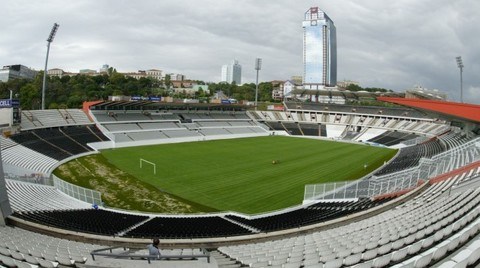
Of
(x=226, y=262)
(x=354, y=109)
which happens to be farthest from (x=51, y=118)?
(x=354, y=109)

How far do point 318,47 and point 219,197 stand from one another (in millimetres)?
150187

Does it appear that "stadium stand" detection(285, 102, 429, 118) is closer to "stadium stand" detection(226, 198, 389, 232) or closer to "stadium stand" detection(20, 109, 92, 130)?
"stadium stand" detection(20, 109, 92, 130)

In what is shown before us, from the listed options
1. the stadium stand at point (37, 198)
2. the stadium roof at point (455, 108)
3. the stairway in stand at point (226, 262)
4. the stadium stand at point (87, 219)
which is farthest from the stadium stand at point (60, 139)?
the stadium roof at point (455, 108)

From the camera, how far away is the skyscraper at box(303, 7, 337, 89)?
160 m

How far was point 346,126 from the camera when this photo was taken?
6844cm

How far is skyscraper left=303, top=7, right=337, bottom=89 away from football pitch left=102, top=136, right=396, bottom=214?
120235 mm

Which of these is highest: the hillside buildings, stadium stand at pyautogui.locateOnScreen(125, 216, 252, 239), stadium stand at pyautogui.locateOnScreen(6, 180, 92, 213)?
the hillside buildings

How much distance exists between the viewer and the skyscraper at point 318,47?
6314 inches

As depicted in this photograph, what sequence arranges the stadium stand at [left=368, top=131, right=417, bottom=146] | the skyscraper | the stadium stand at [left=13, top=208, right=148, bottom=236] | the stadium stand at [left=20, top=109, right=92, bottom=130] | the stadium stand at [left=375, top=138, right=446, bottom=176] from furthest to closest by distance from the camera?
the skyscraper → the stadium stand at [left=368, top=131, right=417, bottom=146] → the stadium stand at [left=20, top=109, right=92, bottom=130] → the stadium stand at [left=375, top=138, right=446, bottom=176] → the stadium stand at [left=13, top=208, right=148, bottom=236]

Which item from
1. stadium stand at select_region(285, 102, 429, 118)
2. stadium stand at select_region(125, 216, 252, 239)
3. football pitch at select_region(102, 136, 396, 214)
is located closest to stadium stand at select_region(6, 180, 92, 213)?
stadium stand at select_region(125, 216, 252, 239)

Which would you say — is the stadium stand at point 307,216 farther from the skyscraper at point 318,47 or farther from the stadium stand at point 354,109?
the skyscraper at point 318,47

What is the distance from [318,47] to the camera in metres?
162

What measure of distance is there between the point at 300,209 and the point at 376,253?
13566 mm

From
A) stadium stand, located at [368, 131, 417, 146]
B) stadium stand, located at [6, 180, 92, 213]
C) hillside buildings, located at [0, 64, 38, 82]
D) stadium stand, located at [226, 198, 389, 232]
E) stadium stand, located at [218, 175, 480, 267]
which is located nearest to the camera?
stadium stand, located at [218, 175, 480, 267]
